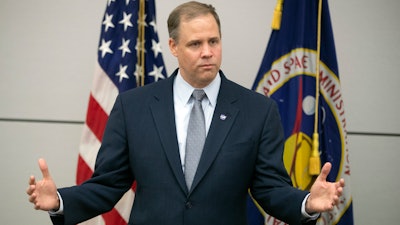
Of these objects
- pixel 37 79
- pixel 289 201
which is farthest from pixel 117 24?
pixel 289 201

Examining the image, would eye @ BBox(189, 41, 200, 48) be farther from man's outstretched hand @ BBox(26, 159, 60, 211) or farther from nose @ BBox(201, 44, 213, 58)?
man's outstretched hand @ BBox(26, 159, 60, 211)

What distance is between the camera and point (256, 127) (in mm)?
2354

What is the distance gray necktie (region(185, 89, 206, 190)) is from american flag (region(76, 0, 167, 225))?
1.17m

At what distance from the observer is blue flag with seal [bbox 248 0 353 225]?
11.2ft

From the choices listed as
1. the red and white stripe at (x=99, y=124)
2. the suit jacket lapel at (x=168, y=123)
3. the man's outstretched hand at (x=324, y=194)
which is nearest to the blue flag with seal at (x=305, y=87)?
the red and white stripe at (x=99, y=124)

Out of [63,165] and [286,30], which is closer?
[286,30]

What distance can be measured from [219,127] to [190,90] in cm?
21

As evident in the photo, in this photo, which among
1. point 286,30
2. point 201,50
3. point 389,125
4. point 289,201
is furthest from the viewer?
point 389,125

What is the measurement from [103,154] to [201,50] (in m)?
0.55

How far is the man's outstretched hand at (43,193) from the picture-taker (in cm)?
209

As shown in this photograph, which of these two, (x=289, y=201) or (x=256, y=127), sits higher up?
(x=256, y=127)

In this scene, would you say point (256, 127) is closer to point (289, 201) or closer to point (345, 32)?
point (289, 201)

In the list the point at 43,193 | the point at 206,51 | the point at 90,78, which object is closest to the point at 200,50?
the point at 206,51

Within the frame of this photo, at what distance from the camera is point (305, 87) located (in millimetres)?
3426
